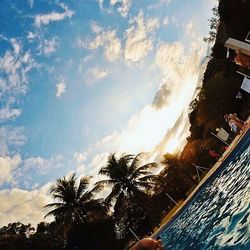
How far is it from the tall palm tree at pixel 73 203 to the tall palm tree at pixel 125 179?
152 cm

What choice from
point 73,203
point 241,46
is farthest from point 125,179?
point 241,46

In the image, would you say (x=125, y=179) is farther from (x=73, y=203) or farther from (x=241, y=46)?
(x=241, y=46)

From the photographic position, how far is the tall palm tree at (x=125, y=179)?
38.6 m

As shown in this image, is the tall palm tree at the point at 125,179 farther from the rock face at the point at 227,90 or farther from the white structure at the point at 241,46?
the white structure at the point at 241,46

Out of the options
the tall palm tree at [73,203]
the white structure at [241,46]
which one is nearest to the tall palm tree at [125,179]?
the tall palm tree at [73,203]

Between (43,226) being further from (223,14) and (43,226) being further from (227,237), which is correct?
(227,237)

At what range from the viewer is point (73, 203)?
3838 cm

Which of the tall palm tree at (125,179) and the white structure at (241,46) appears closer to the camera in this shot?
the white structure at (241,46)

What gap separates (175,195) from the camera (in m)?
40.4

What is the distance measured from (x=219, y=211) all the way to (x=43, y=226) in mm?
45017

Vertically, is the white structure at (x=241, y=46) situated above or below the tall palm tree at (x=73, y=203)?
below

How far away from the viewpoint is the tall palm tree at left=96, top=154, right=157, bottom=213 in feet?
127

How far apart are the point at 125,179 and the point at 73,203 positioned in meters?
6.24

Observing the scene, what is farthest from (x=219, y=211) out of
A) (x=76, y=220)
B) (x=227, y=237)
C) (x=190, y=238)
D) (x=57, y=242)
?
(x=57, y=242)
